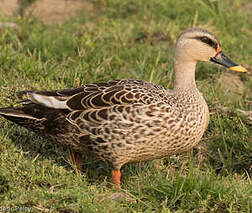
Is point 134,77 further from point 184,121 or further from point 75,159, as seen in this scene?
point 184,121

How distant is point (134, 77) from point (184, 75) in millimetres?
1377

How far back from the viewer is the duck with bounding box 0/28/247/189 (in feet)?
12.8

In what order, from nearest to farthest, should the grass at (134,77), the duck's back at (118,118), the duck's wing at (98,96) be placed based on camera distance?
the grass at (134,77), the duck's back at (118,118), the duck's wing at (98,96)

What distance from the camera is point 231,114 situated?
512cm

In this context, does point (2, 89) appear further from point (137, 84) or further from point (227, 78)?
point (227, 78)

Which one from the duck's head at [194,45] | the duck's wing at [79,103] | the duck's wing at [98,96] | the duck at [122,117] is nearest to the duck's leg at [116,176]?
the duck at [122,117]

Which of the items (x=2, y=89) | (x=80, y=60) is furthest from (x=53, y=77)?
(x=2, y=89)

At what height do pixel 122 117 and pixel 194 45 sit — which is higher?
pixel 194 45

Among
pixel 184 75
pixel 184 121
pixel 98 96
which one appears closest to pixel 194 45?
pixel 184 75

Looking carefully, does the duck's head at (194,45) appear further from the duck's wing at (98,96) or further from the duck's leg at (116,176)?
the duck's leg at (116,176)

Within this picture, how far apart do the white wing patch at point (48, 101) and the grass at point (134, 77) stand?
43cm

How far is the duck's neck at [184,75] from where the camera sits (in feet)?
14.2

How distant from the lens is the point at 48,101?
4152 millimetres

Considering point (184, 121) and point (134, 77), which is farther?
point (134, 77)
